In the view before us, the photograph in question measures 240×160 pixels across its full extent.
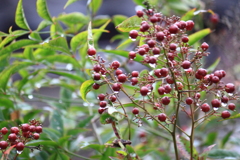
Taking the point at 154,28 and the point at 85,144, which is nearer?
the point at 154,28

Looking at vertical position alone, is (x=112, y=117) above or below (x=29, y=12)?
below

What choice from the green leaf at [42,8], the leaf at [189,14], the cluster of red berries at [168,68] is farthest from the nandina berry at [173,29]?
the green leaf at [42,8]

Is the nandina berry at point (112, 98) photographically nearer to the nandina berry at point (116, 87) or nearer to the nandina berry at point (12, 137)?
the nandina berry at point (116, 87)

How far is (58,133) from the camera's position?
3.35 feet

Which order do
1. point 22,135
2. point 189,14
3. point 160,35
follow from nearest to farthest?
point 160,35
point 22,135
point 189,14

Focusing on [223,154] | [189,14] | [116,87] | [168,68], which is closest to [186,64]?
[168,68]

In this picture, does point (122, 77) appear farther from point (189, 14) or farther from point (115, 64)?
point (189, 14)

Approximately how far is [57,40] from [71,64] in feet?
0.66

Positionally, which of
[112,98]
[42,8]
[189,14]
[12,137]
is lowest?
[12,137]

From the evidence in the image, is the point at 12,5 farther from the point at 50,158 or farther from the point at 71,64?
the point at 50,158

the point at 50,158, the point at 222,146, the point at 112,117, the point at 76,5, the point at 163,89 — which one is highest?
the point at 76,5

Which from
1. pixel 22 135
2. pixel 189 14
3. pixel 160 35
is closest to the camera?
pixel 160 35

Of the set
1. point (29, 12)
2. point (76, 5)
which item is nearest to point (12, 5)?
point (29, 12)

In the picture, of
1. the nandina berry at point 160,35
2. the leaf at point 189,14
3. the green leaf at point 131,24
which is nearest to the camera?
the nandina berry at point 160,35
